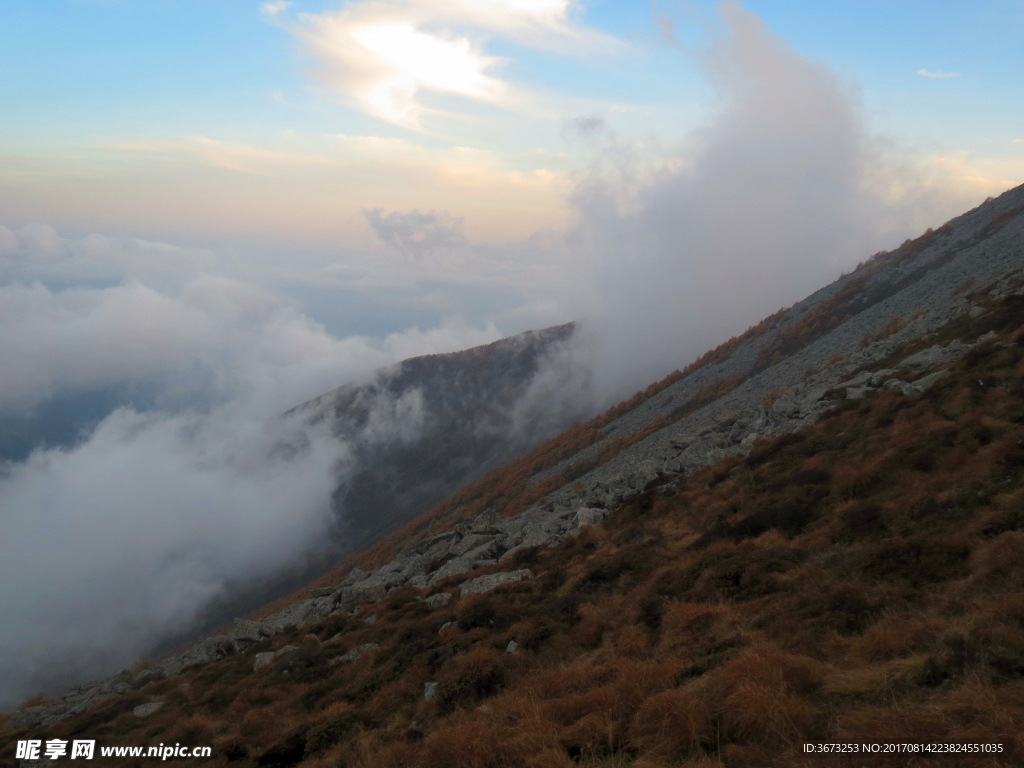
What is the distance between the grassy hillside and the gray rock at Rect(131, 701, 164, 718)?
0.38 metres

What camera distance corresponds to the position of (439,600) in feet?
67.7

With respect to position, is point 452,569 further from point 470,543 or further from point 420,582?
point 470,543

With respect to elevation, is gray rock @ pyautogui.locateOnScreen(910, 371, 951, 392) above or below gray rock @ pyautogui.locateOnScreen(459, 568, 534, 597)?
above

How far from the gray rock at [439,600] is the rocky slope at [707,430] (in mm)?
173

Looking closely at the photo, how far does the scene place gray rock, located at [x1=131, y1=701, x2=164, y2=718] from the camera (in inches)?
696

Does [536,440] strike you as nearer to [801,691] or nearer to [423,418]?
[423,418]

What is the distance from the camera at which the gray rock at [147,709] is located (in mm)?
17672

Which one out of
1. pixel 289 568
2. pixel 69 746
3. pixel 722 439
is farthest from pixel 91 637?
pixel 722 439

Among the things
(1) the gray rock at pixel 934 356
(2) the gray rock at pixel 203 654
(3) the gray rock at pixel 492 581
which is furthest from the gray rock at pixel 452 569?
(1) the gray rock at pixel 934 356

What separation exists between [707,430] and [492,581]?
1814 cm

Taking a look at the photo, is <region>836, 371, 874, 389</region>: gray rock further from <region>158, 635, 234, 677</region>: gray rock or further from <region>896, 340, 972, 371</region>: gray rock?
<region>158, 635, 234, 677</region>: gray rock

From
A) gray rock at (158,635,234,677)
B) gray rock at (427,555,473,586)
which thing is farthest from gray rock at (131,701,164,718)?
gray rock at (427,555,473,586)

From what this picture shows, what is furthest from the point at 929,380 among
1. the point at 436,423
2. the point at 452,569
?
the point at 436,423

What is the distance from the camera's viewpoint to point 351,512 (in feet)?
457
